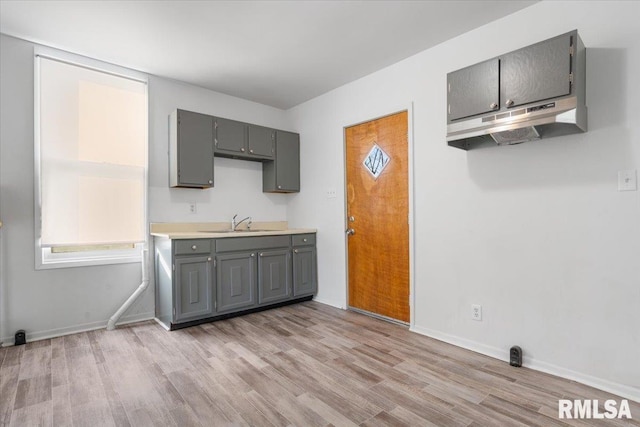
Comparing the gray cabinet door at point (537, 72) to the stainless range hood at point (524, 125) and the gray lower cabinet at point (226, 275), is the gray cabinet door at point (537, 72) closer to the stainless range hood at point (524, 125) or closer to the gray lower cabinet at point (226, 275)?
the stainless range hood at point (524, 125)

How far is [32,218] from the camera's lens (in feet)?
9.51

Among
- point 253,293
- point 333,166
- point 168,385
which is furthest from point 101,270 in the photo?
point 333,166

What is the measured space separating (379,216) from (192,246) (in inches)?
74.5

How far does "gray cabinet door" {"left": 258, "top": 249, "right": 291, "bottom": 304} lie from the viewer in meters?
3.68

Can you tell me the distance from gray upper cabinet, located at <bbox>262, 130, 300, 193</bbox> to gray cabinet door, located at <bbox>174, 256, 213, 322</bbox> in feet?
4.60

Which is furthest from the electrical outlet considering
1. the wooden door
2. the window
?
the window

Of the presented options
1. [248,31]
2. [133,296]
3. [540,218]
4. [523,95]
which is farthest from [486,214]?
[133,296]

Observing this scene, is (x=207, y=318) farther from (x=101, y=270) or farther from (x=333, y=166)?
(x=333, y=166)

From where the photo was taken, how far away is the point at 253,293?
3.62 meters

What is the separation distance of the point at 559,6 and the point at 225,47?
2570mm

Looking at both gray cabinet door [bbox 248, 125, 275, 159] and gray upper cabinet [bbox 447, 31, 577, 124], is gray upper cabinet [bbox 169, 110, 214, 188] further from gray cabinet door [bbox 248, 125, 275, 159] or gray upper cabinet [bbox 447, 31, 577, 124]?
gray upper cabinet [bbox 447, 31, 577, 124]

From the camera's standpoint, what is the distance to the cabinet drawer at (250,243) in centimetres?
341

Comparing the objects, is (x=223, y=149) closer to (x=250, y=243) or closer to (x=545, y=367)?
(x=250, y=243)

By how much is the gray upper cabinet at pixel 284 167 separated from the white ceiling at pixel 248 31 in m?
0.91
